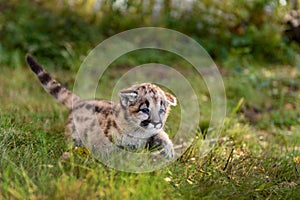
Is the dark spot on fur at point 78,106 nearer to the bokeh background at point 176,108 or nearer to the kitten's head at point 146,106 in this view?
the bokeh background at point 176,108

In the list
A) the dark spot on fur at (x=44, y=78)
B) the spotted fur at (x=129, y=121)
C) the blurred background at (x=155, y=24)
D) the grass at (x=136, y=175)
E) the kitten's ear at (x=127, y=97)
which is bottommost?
the grass at (x=136, y=175)

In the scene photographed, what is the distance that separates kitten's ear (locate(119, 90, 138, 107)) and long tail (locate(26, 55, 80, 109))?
100cm

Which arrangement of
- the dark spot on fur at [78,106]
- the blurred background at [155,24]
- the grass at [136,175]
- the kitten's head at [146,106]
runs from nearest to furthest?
the grass at [136,175], the kitten's head at [146,106], the dark spot on fur at [78,106], the blurred background at [155,24]

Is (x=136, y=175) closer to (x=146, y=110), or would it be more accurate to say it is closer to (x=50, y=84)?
(x=146, y=110)

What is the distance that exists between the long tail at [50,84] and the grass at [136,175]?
0.30m

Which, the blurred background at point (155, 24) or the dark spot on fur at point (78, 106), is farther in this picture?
the blurred background at point (155, 24)

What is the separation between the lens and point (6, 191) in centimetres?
309

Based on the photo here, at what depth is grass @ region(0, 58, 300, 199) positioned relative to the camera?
3129 millimetres

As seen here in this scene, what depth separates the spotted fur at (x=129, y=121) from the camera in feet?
12.7

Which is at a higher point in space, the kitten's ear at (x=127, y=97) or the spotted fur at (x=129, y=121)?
the kitten's ear at (x=127, y=97)

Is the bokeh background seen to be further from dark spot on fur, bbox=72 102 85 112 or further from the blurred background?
dark spot on fur, bbox=72 102 85 112

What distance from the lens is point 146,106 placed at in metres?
3.85

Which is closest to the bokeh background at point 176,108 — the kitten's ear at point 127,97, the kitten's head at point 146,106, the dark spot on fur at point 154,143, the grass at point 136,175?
the grass at point 136,175

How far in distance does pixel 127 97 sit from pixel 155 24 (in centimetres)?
560
